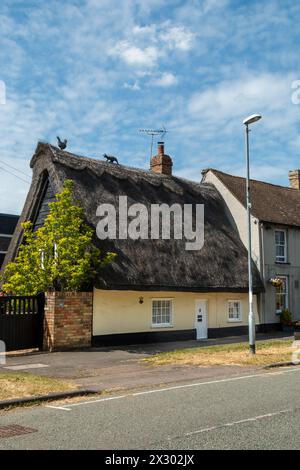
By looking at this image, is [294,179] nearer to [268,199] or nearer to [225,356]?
[268,199]

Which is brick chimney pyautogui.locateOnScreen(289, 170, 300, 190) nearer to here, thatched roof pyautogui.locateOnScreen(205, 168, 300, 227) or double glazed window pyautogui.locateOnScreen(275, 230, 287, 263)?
thatched roof pyautogui.locateOnScreen(205, 168, 300, 227)

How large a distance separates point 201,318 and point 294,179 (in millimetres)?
15341

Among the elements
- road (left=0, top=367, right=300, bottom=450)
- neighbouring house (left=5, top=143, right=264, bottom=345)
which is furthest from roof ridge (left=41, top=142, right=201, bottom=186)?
road (left=0, top=367, right=300, bottom=450)

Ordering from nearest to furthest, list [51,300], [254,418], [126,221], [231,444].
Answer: [231,444] → [254,418] → [51,300] → [126,221]

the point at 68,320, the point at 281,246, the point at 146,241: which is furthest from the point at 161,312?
the point at 281,246

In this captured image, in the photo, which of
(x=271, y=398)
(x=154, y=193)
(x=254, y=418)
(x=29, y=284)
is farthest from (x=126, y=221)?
(x=254, y=418)

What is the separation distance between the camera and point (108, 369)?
1431 centimetres

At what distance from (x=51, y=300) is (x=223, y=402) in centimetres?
930

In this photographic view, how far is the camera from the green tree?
699 inches
